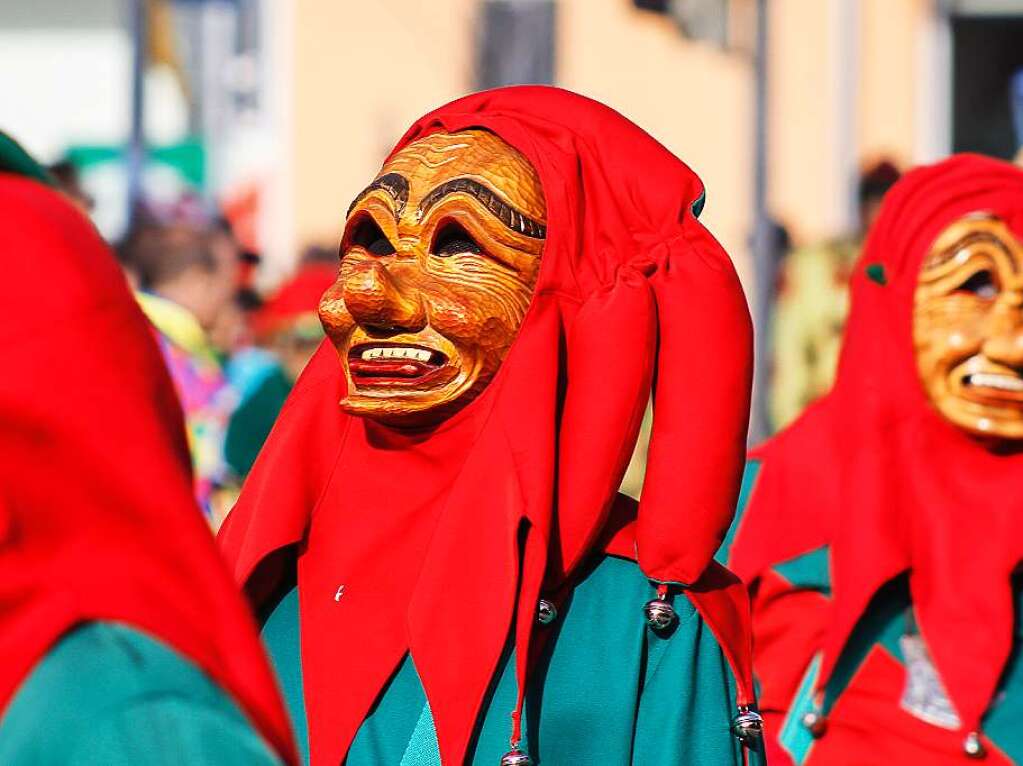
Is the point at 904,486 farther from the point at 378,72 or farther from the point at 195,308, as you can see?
the point at 378,72

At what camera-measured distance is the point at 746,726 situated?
3.14 meters

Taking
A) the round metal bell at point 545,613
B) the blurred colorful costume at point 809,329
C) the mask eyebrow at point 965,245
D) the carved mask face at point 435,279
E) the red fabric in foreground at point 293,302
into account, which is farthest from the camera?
the blurred colorful costume at point 809,329

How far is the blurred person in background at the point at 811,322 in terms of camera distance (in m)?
8.52

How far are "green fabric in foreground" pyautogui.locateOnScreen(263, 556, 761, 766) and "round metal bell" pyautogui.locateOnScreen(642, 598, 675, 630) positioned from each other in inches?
0.8

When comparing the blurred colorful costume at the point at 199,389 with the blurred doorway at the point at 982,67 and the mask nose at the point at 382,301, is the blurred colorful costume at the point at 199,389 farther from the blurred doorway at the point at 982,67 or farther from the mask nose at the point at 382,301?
the blurred doorway at the point at 982,67

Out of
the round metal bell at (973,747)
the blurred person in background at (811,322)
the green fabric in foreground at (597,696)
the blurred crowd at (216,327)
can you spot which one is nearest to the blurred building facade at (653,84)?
the blurred person in background at (811,322)

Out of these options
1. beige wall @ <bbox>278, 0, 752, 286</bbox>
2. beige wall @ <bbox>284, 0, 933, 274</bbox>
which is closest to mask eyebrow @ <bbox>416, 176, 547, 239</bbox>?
beige wall @ <bbox>284, 0, 933, 274</bbox>

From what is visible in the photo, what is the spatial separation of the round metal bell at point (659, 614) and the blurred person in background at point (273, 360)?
7.28 feet

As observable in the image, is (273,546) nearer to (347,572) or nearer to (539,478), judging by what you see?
(347,572)

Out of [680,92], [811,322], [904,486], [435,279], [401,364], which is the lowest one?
[904,486]

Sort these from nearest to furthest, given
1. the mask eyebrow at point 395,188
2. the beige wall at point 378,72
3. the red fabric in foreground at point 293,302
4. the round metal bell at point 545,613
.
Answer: the round metal bell at point 545,613 < the mask eyebrow at point 395,188 < the red fabric in foreground at point 293,302 < the beige wall at point 378,72

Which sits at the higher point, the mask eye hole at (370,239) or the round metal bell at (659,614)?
the mask eye hole at (370,239)

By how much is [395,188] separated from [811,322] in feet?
18.0

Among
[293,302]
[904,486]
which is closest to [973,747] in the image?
[904,486]
